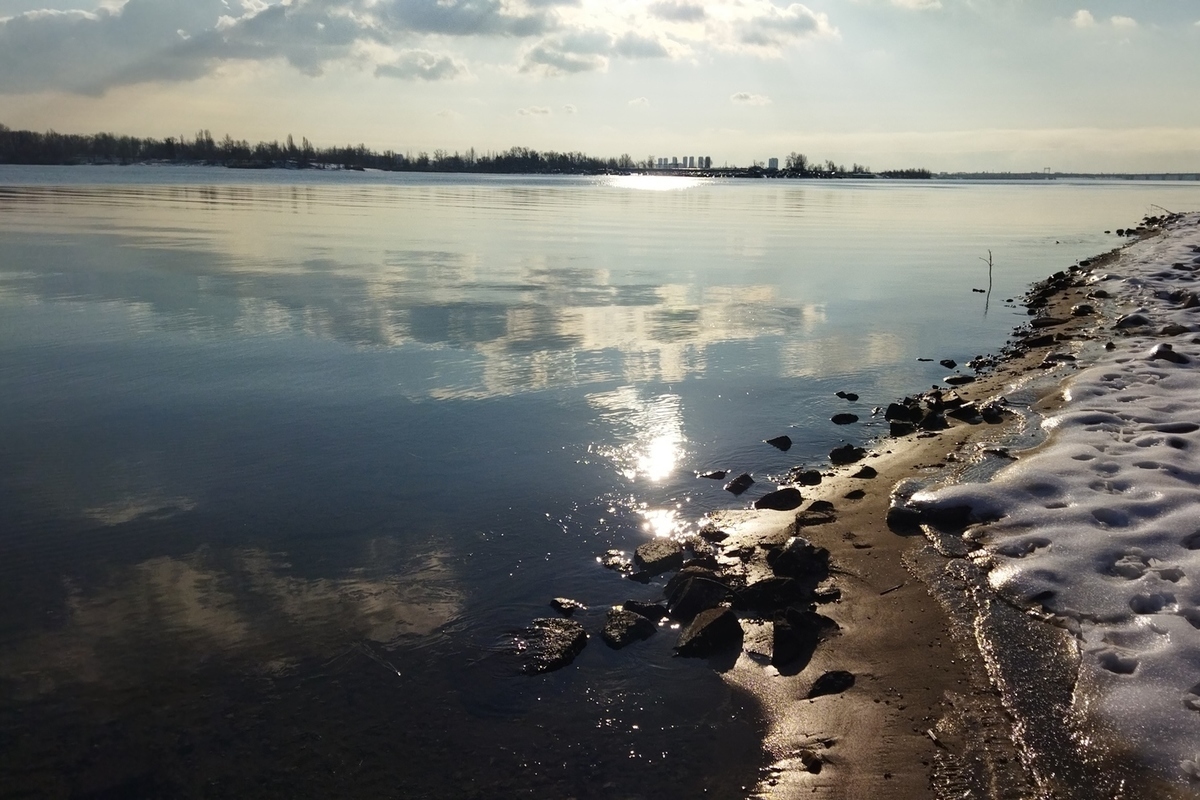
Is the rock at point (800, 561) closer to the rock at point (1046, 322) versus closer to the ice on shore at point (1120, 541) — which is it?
the ice on shore at point (1120, 541)

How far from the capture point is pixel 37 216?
116 ft

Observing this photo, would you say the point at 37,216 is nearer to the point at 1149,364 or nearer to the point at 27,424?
the point at 27,424

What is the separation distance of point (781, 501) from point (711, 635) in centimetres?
249

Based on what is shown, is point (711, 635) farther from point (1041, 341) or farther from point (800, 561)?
point (1041, 341)

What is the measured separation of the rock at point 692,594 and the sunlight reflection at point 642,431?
2.38m

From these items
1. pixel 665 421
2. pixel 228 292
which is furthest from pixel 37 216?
pixel 665 421

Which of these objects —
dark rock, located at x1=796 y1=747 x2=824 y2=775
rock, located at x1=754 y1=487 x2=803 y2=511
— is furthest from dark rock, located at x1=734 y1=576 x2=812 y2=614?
rock, located at x1=754 y1=487 x2=803 y2=511

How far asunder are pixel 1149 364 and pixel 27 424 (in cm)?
1414

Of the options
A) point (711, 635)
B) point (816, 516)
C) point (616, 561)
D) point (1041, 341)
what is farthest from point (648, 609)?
point (1041, 341)

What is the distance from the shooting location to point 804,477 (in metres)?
8.61

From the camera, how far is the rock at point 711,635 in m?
5.62

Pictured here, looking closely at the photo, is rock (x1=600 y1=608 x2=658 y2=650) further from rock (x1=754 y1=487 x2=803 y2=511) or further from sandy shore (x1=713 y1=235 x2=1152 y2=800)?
rock (x1=754 y1=487 x2=803 y2=511)

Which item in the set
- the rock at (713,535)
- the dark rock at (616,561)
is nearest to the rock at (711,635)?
the dark rock at (616,561)

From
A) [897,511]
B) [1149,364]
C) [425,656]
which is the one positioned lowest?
[425,656]
